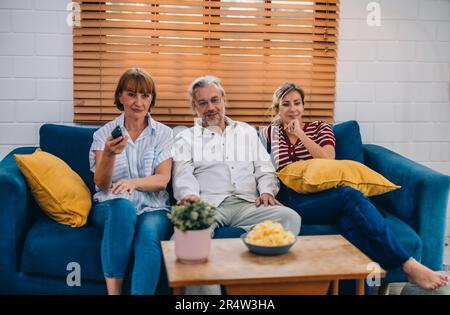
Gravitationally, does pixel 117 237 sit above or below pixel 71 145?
below

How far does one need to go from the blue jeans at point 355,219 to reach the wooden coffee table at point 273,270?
28cm

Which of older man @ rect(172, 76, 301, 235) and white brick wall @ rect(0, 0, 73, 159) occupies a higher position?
white brick wall @ rect(0, 0, 73, 159)

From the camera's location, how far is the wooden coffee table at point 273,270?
1.59 m

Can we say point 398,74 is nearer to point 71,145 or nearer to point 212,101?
point 212,101

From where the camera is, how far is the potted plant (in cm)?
169

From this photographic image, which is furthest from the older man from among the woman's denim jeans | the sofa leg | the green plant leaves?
the green plant leaves

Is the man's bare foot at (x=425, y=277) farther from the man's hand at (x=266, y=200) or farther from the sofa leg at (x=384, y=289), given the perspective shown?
the man's hand at (x=266, y=200)

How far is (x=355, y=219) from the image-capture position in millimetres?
2178

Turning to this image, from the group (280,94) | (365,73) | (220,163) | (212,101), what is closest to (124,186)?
(220,163)

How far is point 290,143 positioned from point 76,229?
3.97ft

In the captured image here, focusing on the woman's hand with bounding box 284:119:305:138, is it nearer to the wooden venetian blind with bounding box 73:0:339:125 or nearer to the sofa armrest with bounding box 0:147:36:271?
the wooden venetian blind with bounding box 73:0:339:125

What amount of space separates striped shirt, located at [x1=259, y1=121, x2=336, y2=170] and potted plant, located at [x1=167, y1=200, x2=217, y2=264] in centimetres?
111

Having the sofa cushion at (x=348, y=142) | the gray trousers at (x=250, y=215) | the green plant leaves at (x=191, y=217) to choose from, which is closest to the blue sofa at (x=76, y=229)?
the gray trousers at (x=250, y=215)
